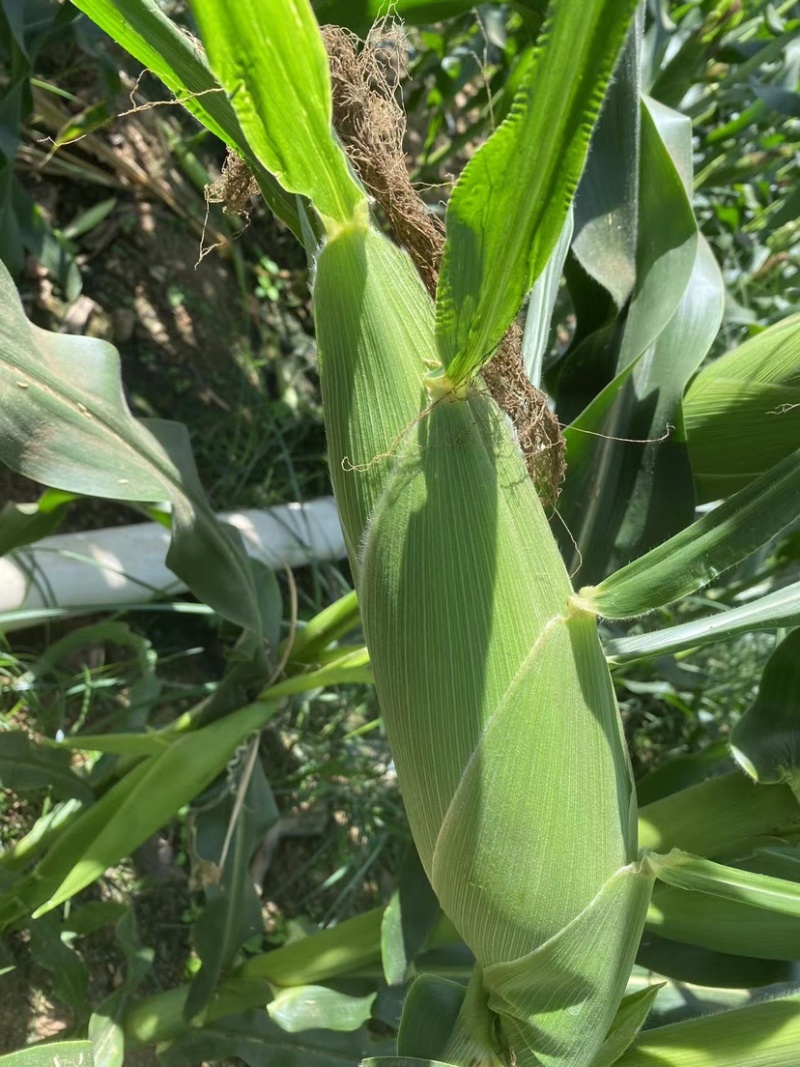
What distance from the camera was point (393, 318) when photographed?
380 mm

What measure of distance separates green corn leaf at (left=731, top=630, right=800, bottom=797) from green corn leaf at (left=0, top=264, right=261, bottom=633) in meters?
0.47

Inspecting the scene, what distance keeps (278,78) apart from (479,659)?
0.27 meters

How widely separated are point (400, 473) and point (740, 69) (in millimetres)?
1083

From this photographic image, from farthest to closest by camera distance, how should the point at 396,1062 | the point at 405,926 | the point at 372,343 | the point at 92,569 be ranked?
the point at 92,569 → the point at 405,926 → the point at 396,1062 → the point at 372,343

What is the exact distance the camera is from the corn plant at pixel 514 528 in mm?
284

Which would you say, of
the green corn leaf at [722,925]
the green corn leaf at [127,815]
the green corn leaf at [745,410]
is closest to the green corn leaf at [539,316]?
the green corn leaf at [745,410]

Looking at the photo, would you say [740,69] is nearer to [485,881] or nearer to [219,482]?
[219,482]

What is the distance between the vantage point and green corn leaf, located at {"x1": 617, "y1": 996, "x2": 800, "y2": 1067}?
464 mm

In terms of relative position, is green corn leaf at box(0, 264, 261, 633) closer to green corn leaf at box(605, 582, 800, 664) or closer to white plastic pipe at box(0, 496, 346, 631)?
white plastic pipe at box(0, 496, 346, 631)

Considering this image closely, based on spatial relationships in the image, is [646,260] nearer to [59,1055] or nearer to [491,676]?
[491,676]

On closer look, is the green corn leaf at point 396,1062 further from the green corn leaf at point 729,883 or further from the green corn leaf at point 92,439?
the green corn leaf at point 92,439

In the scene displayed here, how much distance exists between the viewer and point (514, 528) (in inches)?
15.7

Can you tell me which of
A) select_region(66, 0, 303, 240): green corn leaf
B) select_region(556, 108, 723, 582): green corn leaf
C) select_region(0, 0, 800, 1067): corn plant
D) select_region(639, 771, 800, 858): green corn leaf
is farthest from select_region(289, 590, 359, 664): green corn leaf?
select_region(66, 0, 303, 240): green corn leaf

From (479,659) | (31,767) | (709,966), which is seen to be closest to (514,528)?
(479,659)
